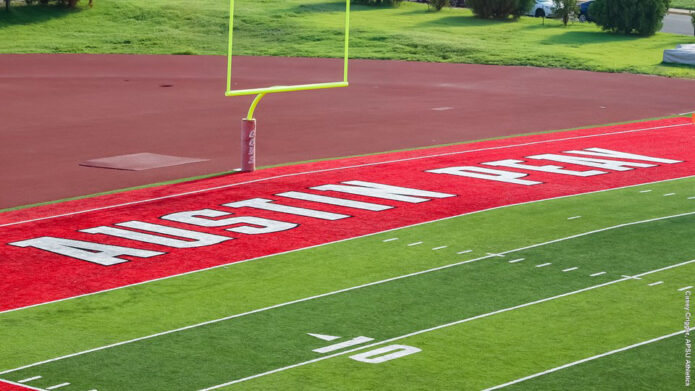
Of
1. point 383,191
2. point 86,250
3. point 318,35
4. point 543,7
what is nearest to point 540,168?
point 383,191

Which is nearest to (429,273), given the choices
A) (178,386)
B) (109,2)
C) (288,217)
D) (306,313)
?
(306,313)

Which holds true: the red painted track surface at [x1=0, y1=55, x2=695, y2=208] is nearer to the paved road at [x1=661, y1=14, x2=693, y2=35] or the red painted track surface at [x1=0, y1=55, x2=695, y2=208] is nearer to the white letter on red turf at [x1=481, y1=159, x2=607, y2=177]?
the white letter on red turf at [x1=481, y1=159, x2=607, y2=177]

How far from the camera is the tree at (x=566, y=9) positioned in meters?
47.3

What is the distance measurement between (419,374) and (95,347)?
312 centimetres

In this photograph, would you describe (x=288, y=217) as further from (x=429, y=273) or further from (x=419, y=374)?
(x=419, y=374)

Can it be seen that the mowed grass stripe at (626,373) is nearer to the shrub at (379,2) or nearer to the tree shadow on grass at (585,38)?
the tree shadow on grass at (585,38)

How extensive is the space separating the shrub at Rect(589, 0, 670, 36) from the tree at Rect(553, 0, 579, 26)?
171 cm

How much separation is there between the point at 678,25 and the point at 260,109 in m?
30.0

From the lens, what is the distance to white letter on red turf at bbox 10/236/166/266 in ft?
48.3

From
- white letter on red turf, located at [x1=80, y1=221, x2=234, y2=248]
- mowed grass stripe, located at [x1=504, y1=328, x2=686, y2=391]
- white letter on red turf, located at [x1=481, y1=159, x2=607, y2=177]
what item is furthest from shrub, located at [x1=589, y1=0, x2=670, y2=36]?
mowed grass stripe, located at [x1=504, y1=328, x2=686, y2=391]

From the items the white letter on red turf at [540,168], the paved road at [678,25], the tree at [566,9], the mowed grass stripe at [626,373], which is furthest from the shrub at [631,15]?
the mowed grass stripe at [626,373]

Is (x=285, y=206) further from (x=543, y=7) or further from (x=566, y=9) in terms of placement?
(x=543, y=7)

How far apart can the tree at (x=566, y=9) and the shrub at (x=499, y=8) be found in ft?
3.60

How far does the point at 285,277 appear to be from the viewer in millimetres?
13836
